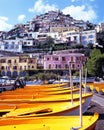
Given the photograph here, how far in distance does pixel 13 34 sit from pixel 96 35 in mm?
45652

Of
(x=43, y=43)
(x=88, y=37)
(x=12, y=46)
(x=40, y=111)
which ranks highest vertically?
(x=88, y=37)

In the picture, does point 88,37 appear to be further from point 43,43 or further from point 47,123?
point 47,123

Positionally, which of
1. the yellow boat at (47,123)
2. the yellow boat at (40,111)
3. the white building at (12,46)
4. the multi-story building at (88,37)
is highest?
the multi-story building at (88,37)

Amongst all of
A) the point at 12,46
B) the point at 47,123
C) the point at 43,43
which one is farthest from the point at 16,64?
the point at 47,123

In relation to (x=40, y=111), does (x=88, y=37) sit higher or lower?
higher

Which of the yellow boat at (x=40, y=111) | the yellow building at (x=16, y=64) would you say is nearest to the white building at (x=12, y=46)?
the yellow building at (x=16, y=64)

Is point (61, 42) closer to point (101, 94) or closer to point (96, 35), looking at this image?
point (96, 35)

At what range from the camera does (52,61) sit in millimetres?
84750

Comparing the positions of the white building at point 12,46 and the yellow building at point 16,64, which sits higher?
the white building at point 12,46

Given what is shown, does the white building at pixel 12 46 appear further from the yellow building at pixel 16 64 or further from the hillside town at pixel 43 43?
the yellow building at pixel 16 64

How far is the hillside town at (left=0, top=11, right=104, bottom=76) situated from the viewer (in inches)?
3339

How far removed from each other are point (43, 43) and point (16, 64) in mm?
25501

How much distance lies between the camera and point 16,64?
8600 cm

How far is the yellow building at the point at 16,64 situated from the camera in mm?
84869
